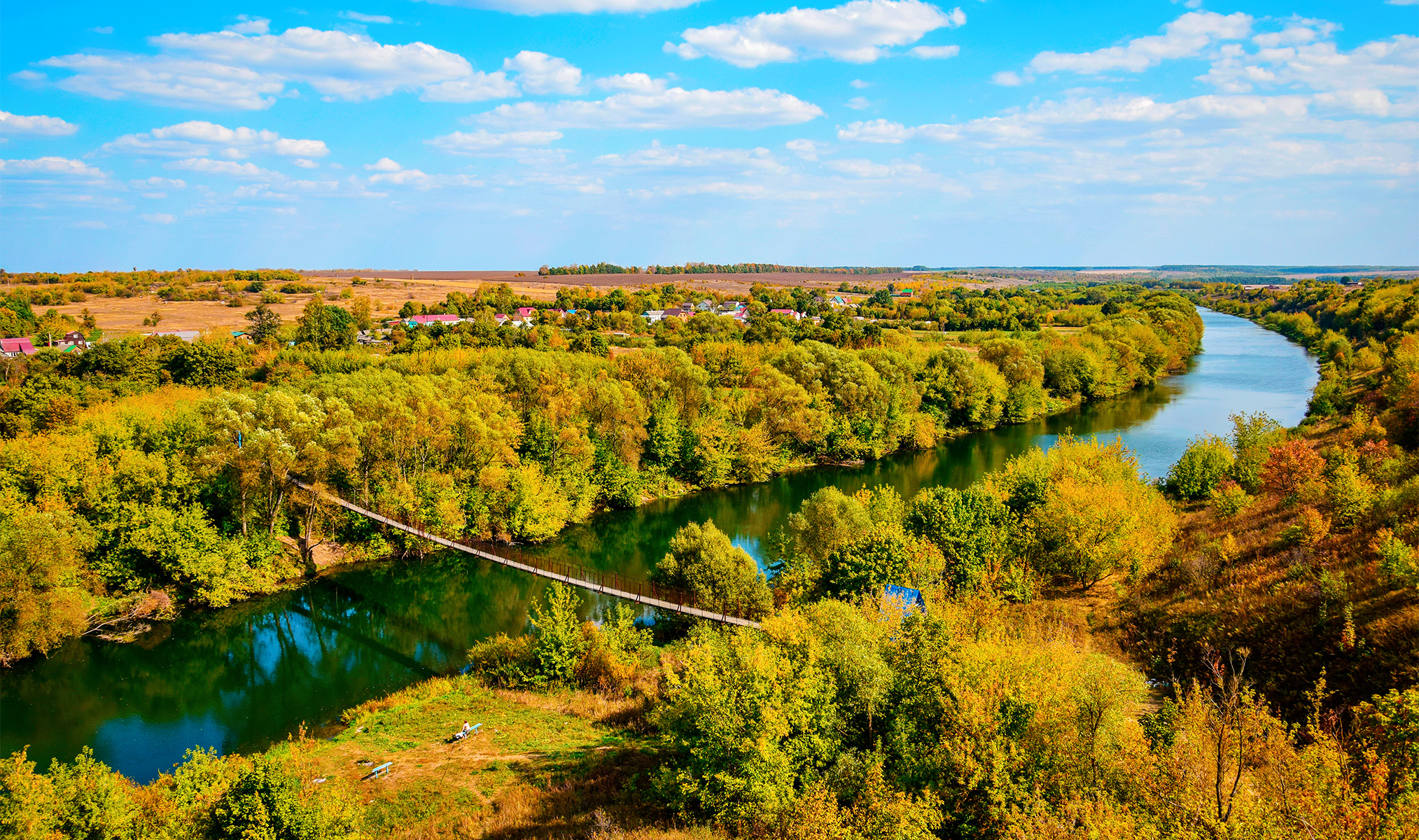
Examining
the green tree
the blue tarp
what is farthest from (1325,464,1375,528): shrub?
the green tree

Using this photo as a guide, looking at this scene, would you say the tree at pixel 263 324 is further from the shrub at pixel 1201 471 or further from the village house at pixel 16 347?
the shrub at pixel 1201 471

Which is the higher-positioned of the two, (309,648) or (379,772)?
(379,772)

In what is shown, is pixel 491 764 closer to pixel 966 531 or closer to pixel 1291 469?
pixel 966 531

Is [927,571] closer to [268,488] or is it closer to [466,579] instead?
[466,579]

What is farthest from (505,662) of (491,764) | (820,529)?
(820,529)

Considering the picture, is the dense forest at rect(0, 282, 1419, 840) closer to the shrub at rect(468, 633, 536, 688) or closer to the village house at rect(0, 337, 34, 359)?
the shrub at rect(468, 633, 536, 688)

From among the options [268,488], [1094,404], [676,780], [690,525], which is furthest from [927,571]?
[1094,404]

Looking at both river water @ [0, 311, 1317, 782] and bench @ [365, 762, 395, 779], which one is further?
river water @ [0, 311, 1317, 782]
